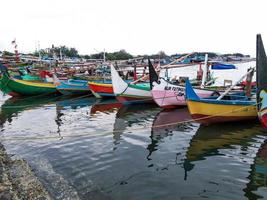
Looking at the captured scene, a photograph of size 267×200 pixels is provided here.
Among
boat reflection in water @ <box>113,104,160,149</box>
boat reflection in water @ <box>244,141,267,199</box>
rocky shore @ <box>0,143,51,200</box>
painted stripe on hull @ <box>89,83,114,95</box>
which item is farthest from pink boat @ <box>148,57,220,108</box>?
rocky shore @ <box>0,143,51,200</box>

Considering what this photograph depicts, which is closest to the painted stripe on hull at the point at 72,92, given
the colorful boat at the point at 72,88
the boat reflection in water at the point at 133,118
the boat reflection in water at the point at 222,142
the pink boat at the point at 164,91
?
the colorful boat at the point at 72,88

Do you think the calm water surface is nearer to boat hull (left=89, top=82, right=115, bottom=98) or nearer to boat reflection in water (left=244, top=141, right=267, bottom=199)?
boat reflection in water (left=244, top=141, right=267, bottom=199)

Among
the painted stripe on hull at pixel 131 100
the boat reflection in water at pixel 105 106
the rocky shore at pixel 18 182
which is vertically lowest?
the boat reflection in water at pixel 105 106

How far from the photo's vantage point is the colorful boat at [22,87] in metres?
27.6

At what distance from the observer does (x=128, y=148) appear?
11109 millimetres

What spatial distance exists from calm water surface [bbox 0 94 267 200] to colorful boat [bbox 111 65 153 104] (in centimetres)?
403

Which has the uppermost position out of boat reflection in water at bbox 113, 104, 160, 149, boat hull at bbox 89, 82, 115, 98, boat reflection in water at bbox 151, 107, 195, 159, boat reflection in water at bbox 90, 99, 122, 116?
boat hull at bbox 89, 82, 115, 98

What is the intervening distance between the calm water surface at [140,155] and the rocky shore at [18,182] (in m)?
0.30

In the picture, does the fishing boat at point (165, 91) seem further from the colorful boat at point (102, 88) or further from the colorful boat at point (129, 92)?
the colorful boat at point (102, 88)

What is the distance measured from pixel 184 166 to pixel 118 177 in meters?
2.22

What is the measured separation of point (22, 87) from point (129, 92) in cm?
1239

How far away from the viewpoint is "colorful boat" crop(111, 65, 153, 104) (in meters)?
21.2

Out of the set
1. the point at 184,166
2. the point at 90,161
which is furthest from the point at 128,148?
the point at 184,166

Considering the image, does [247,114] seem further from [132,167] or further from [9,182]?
[9,182]
